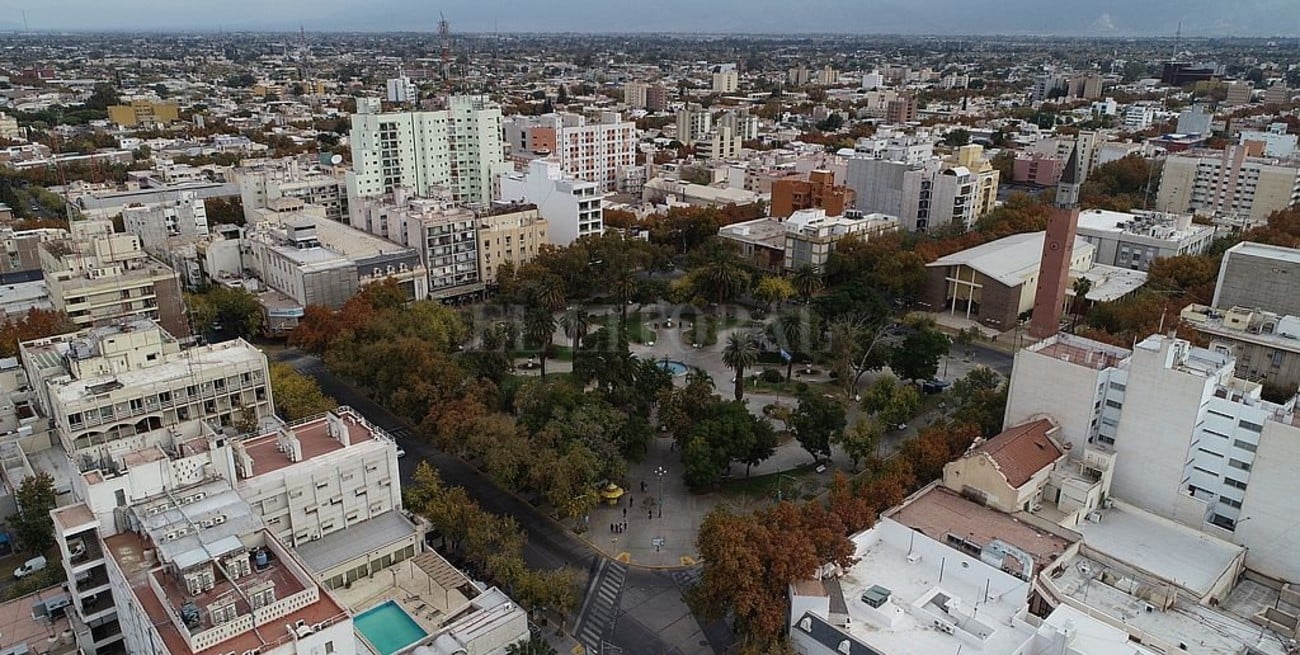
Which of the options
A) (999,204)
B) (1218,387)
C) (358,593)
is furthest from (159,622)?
(999,204)

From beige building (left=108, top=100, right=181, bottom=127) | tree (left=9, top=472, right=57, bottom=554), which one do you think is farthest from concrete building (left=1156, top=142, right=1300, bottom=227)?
beige building (left=108, top=100, right=181, bottom=127)

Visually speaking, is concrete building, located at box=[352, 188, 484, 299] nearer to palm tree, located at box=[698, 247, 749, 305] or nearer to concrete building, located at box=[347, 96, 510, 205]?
concrete building, located at box=[347, 96, 510, 205]

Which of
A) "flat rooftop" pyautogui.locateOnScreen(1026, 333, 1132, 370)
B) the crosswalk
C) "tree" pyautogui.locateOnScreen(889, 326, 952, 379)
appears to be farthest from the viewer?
"tree" pyautogui.locateOnScreen(889, 326, 952, 379)

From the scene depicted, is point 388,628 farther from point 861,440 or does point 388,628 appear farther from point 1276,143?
point 1276,143

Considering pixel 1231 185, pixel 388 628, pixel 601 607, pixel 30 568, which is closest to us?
pixel 388 628

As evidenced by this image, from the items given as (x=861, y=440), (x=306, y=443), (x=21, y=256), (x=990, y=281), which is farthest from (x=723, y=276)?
(x=21, y=256)

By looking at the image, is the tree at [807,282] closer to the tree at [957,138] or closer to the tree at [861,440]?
the tree at [861,440]
